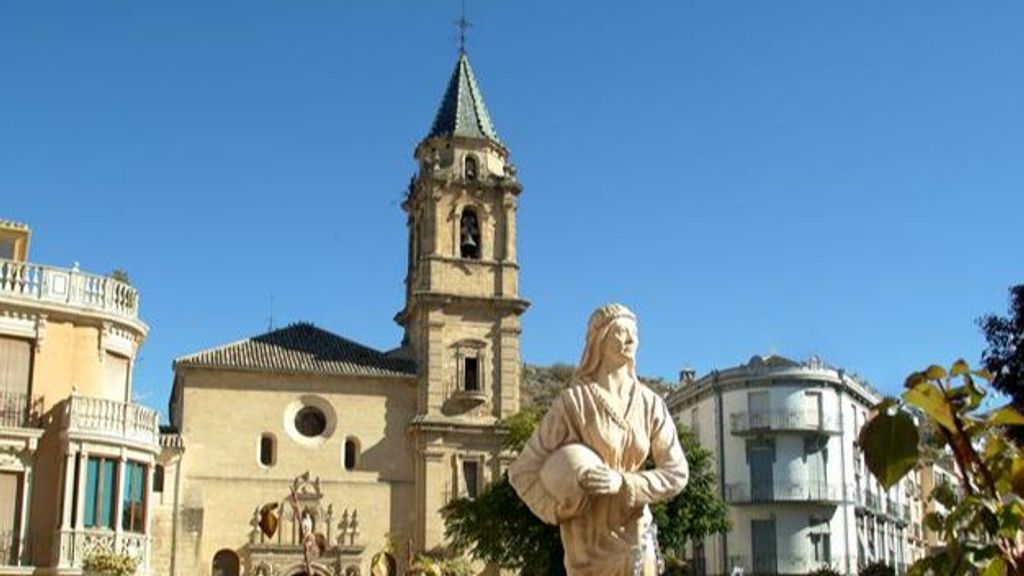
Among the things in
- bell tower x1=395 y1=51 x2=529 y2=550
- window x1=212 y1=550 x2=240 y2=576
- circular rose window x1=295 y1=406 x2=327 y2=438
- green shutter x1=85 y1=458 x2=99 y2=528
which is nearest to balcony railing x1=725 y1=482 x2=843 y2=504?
bell tower x1=395 y1=51 x2=529 y2=550

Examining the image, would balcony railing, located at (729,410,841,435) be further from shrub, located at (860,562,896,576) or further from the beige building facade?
the beige building facade

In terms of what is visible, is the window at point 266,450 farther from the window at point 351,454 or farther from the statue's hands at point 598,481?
the statue's hands at point 598,481

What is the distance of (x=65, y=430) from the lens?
32594 mm

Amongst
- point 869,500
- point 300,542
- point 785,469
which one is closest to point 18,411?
point 300,542

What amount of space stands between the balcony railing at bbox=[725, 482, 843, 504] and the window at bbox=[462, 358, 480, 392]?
1079 cm

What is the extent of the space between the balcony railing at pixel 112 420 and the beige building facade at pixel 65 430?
1.4 inches

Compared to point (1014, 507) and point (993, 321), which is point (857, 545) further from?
point (1014, 507)

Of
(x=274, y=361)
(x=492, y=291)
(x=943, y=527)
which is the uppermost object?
(x=492, y=291)

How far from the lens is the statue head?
670 centimetres

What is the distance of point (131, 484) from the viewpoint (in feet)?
113

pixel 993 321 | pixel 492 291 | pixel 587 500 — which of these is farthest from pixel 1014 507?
pixel 492 291

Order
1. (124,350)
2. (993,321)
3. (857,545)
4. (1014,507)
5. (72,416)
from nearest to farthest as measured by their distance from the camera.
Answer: (1014,507) < (993,321) < (72,416) < (124,350) < (857,545)

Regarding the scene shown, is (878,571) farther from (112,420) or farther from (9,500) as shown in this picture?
(9,500)

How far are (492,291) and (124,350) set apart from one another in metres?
15.3
